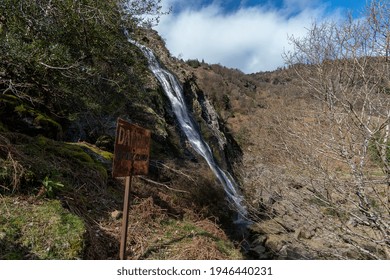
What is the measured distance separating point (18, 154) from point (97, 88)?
5036mm

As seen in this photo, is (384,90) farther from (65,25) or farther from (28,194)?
(65,25)

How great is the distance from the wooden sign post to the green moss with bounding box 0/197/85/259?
26.6 inches

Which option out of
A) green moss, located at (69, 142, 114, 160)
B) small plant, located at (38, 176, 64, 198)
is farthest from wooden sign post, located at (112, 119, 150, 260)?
green moss, located at (69, 142, 114, 160)

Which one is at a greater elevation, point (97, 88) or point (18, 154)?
point (97, 88)

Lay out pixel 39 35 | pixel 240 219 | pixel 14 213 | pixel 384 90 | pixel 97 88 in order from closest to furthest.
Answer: pixel 14 213 < pixel 384 90 < pixel 39 35 < pixel 97 88 < pixel 240 219

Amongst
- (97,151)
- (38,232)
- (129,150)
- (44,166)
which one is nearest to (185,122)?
(97,151)

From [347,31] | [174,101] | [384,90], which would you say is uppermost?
[174,101]

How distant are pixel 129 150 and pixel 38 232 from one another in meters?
1.48

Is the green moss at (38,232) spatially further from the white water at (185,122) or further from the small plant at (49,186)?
the white water at (185,122)

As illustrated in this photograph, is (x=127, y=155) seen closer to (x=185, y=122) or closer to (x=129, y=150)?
(x=129, y=150)

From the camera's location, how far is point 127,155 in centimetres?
365

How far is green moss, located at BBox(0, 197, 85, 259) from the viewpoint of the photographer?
3.39 metres

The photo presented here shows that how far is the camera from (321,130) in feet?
15.8
